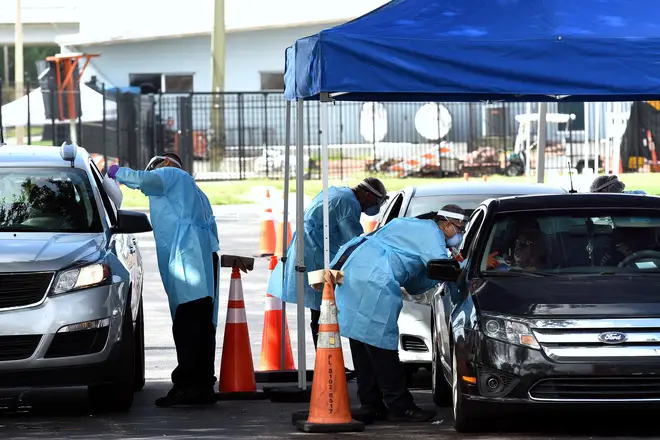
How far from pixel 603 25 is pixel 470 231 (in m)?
1.61

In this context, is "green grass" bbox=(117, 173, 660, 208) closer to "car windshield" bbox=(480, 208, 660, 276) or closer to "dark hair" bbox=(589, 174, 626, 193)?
"dark hair" bbox=(589, 174, 626, 193)

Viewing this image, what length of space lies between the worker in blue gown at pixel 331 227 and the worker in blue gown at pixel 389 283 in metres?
2.01

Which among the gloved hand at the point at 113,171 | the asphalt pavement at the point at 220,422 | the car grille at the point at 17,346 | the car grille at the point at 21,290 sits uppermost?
the gloved hand at the point at 113,171

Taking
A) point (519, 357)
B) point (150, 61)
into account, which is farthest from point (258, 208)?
point (519, 357)

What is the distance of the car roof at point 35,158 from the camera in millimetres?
10734

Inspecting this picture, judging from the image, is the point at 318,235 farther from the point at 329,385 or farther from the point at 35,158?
the point at 329,385

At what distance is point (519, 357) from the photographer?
8312 mm

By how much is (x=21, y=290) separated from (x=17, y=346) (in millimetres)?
345

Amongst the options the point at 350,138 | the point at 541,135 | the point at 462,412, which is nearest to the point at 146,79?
the point at 350,138

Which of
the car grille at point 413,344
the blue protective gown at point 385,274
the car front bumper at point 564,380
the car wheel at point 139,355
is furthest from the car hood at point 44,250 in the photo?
the car front bumper at point 564,380

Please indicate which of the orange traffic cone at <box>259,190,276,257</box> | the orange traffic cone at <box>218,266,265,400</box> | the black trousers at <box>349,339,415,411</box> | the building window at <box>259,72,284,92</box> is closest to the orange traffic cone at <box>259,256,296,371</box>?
the orange traffic cone at <box>218,266,265,400</box>

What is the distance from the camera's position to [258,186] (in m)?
37.7

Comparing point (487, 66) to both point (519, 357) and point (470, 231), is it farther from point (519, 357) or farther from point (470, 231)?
point (519, 357)

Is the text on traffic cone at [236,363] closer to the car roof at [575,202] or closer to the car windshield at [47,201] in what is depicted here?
the car windshield at [47,201]
